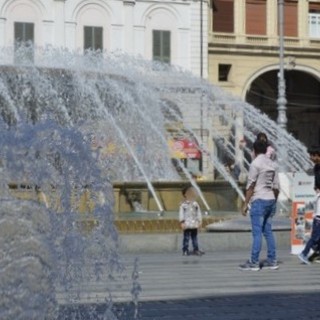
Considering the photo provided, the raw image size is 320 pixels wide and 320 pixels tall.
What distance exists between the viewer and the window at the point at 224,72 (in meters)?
50.6

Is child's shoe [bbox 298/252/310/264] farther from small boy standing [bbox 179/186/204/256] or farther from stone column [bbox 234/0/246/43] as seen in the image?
stone column [bbox 234/0/246/43]

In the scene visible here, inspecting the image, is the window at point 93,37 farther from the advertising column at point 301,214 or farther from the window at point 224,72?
the advertising column at point 301,214

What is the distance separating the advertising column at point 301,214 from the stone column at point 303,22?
3855 centimetres

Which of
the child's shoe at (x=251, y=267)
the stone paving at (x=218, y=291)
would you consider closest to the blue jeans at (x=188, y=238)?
the stone paving at (x=218, y=291)

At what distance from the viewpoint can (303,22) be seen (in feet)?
171

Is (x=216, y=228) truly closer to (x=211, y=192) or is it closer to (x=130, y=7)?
(x=211, y=192)

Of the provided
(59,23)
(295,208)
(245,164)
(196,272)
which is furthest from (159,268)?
(59,23)

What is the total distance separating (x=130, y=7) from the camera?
156ft

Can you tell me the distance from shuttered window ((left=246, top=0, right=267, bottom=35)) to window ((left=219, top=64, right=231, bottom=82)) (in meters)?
2.26

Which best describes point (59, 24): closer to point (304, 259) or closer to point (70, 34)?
point (70, 34)

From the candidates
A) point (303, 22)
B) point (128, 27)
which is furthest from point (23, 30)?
point (303, 22)

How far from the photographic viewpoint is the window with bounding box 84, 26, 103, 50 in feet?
153

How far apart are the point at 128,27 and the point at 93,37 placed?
193 cm

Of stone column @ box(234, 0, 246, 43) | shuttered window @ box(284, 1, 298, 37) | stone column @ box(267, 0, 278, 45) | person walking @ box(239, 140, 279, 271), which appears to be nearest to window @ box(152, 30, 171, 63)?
stone column @ box(234, 0, 246, 43)
